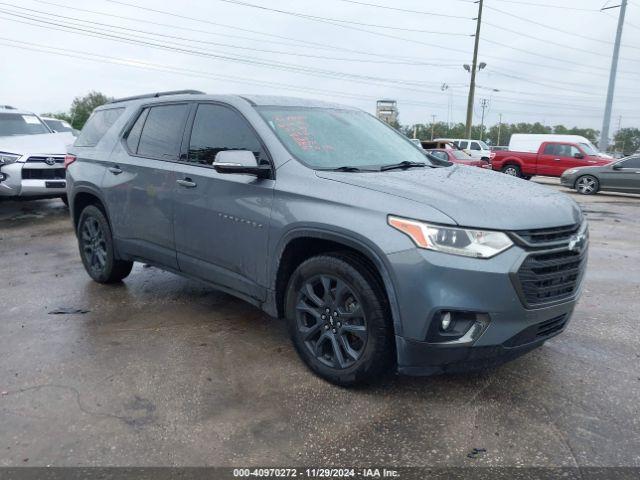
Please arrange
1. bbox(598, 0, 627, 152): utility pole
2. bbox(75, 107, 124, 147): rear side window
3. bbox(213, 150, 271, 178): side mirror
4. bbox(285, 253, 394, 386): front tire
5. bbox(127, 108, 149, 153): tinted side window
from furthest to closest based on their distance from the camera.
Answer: bbox(598, 0, 627, 152): utility pole
bbox(75, 107, 124, 147): rear side window
bbox(127, 108, 149, 153): tinted side window
bbox(213, 150, 271, 178): side mirror
bbox(285, 253, 394, 386): front tire

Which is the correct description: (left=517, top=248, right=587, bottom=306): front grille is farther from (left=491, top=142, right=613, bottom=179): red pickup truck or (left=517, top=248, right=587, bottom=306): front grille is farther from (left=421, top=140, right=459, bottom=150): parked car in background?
(left=421, top=140, right=459, bottom=150): parked car in background

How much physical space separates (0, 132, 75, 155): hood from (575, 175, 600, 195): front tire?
14058 mm

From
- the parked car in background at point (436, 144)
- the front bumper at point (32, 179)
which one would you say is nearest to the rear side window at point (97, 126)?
the front bumper at point (32, 179)

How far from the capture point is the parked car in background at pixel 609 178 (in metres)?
14.9

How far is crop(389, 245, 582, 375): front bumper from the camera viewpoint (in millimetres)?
2639

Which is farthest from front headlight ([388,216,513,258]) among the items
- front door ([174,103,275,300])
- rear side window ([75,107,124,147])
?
rear side window ([75,107,124,147])

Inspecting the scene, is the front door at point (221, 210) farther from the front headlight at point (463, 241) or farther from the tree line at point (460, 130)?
the tree line at point (460, 130)

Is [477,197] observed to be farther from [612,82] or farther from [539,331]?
[612,82]

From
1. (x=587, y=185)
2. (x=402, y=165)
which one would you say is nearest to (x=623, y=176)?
(x=587, y=185)

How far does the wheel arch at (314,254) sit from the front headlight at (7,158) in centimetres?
753

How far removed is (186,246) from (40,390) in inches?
55.3

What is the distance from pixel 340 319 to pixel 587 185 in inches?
595

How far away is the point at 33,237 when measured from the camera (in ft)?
26.0

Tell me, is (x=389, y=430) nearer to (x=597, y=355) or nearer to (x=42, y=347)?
(x=597, y=355)
